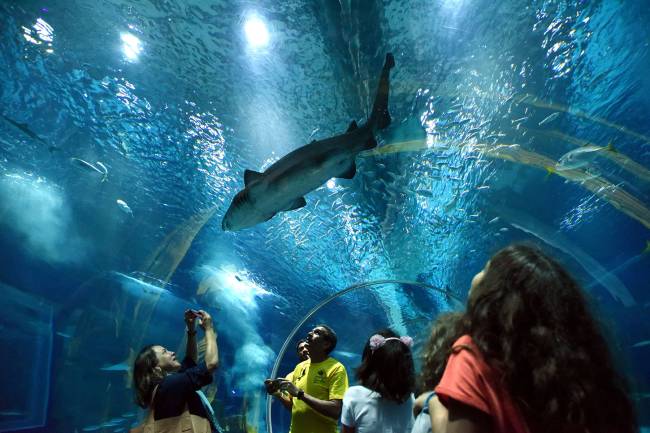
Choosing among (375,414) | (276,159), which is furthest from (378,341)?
(276,159)

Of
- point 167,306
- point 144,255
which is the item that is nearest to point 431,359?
point 144,255

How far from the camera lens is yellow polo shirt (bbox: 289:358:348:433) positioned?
2850 mm

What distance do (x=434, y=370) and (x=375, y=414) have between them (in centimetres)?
Result: 86

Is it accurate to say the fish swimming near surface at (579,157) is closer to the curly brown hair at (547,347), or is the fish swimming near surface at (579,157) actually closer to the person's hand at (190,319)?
the curly brown hair at (547,347)

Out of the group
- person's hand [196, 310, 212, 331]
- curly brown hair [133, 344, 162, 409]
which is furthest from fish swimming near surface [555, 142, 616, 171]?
curly brown hair [133, 344, 162, 409]

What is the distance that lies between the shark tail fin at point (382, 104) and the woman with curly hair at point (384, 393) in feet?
6.86

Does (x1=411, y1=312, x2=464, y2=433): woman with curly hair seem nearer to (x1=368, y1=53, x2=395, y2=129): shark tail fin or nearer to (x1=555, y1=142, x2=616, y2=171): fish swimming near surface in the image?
(x1=368, y1=53, x2=395, y2=129): shark tail fin

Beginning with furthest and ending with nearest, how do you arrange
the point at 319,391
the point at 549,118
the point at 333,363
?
the point at 549,118
the point at 333,363
the point at 319,391

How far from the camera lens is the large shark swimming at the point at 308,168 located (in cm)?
325

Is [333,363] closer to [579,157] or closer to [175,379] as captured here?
[175,379]

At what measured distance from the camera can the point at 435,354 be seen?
157 cm

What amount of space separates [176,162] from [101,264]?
560 cm

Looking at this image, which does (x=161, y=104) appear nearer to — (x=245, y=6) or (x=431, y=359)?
(x=245, y=6)

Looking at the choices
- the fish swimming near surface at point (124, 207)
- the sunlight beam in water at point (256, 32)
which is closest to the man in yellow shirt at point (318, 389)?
the sunlight beam in water at point (256, 32)
